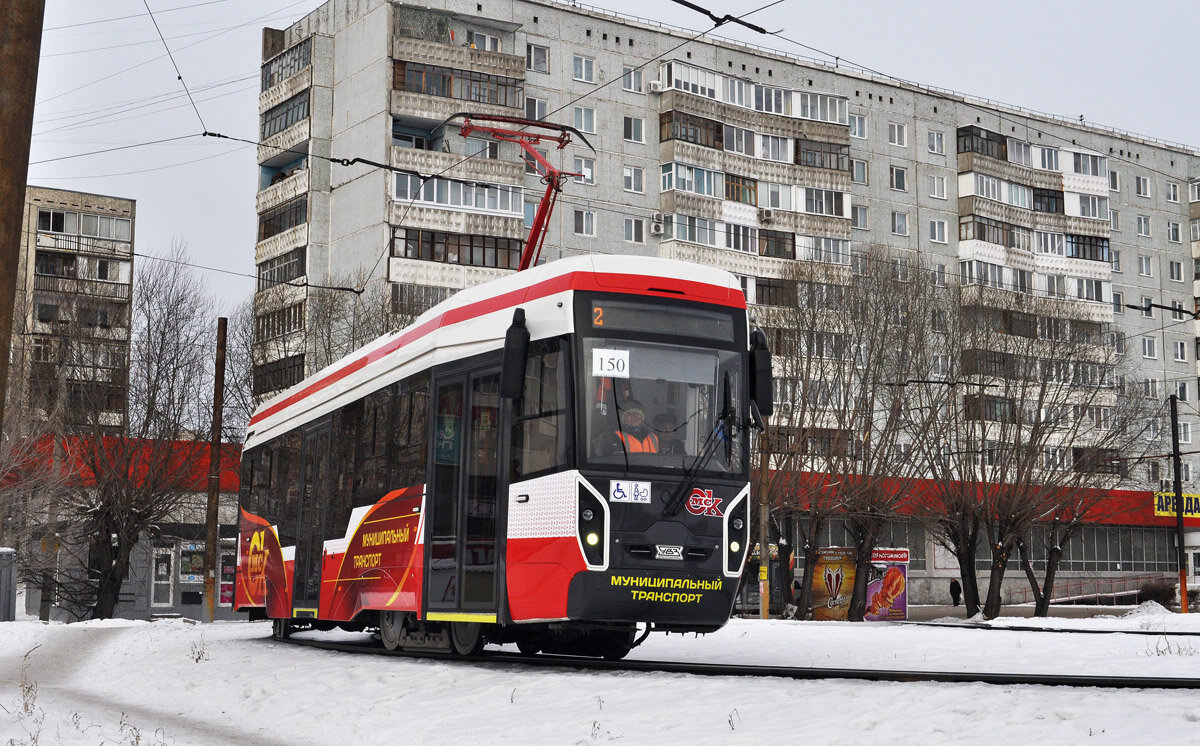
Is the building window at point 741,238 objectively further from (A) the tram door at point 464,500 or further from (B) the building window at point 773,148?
(A) the tram door at point 464,500

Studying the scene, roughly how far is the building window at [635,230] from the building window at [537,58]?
Answer: 734cm

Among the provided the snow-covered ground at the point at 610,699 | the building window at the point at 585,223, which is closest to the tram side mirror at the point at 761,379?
the snow-covered ground at the point at 610,699

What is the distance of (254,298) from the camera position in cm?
5259

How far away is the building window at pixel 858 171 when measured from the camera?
2825 inches

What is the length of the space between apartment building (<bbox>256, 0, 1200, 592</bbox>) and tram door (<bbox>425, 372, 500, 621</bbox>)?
33509 mm

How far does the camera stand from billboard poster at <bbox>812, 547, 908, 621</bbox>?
43.6 meters

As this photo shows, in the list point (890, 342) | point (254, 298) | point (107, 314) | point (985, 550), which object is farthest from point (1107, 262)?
point (107, 314)

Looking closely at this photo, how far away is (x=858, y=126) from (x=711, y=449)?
61624 mm

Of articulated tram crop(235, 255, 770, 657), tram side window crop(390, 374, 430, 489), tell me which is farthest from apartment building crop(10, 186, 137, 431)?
articulated tram crop(235, 255, 770, 657)

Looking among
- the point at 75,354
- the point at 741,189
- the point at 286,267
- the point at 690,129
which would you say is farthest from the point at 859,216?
the point at 75,354

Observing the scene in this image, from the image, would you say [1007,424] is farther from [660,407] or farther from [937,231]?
[660,407]

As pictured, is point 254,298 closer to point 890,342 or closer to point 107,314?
point 107,314

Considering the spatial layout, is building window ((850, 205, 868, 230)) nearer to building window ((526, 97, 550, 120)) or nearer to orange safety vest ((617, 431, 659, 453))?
building window ((526, 97, 550, 120))

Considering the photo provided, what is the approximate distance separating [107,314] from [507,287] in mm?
35211
